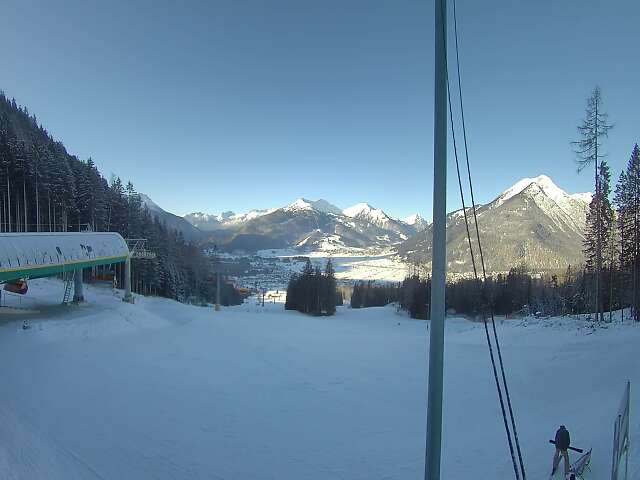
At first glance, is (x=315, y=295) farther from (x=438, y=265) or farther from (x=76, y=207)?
(x=438, y=265)

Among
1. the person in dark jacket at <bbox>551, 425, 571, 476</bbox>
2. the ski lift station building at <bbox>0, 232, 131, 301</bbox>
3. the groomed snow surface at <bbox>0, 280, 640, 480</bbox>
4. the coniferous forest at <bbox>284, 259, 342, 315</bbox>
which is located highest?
the ski lift station building at <bbox>0, 232, 131, 301</bbox>

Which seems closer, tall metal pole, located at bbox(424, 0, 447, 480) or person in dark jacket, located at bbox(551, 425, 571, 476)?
tall metal pole, located at bbox(424, 0, 447, 480)

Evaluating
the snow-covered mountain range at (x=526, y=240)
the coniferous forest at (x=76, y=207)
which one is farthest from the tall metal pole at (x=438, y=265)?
the snow-covered mountain range at (x=526, y=240)

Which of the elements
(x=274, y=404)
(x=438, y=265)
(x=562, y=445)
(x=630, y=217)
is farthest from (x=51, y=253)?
(x=630, y=217)

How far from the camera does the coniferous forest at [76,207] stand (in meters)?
38.2

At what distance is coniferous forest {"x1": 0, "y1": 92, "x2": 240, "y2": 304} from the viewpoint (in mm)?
38237

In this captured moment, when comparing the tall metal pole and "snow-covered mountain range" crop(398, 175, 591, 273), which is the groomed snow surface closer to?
the tall metal pole

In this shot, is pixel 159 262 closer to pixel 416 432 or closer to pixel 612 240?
pixel 416 432

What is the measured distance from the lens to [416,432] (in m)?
9.21

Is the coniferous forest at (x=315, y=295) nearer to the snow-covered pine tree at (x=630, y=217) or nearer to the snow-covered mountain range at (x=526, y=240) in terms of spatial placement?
the snow-covered pine tree at (x=630, y=217)

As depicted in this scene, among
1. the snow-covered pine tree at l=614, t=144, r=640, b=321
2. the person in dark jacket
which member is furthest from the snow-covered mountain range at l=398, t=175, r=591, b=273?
the person in dark jacket

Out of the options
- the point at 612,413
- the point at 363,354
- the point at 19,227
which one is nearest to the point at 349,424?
the point at 612,413

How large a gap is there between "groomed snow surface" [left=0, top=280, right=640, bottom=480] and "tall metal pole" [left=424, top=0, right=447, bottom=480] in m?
4.44

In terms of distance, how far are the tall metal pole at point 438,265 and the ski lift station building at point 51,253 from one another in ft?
58.3
